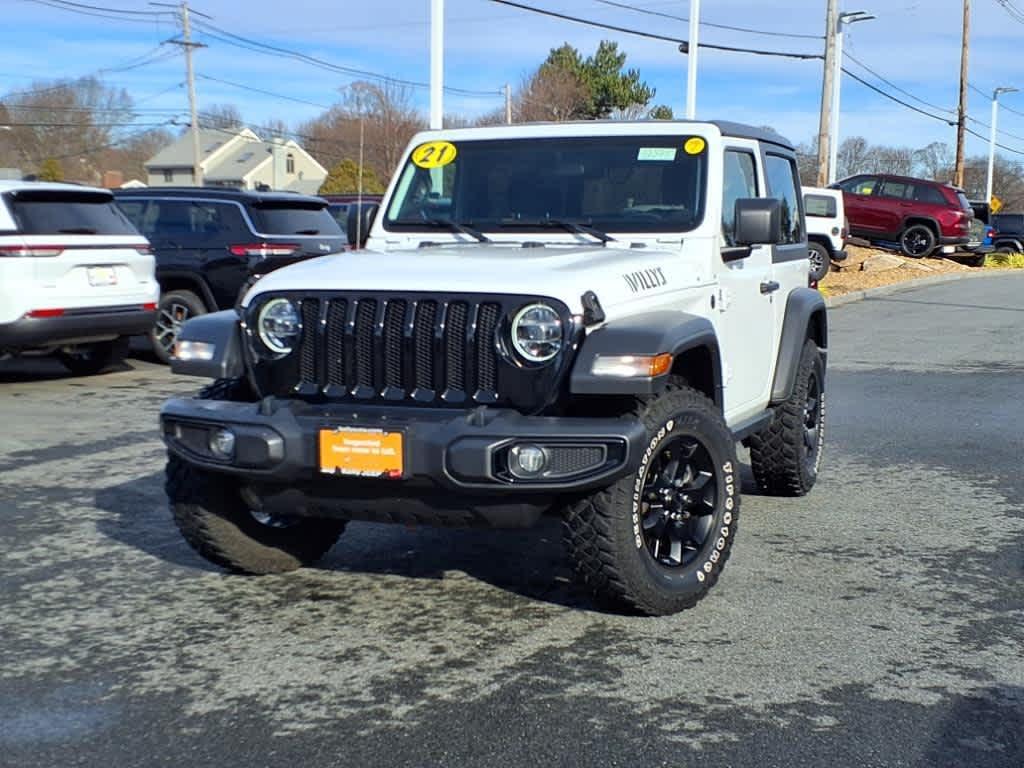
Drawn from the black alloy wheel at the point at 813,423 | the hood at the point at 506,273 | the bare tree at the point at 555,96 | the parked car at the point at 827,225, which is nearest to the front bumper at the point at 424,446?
the hood at the point at 506,273

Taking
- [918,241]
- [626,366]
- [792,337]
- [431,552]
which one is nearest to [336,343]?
[626,366]

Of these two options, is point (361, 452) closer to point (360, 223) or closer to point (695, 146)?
point (360, 223)

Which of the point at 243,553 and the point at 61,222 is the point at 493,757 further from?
the point at 61,222

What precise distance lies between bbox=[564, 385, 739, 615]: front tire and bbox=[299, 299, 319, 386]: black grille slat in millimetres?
1100

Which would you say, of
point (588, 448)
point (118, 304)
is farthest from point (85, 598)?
point (118, 304)

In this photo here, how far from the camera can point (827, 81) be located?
3206 cm

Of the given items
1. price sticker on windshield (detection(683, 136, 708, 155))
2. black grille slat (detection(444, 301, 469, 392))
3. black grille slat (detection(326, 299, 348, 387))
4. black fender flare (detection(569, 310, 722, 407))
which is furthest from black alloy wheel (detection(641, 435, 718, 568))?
price sticker on windshield (detection(683, 136, 708, 155))

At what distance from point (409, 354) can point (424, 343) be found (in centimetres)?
7

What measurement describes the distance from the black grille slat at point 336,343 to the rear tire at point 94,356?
7.83m

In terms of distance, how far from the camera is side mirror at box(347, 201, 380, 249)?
6.23 metres

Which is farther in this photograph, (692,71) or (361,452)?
(692,71)

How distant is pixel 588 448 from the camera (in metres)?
A: 4.28

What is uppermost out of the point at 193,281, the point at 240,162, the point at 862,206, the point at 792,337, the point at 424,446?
the point at 240,162

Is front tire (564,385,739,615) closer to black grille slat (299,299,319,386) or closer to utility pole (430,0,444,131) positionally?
black grille slat (299,299,319,386)
